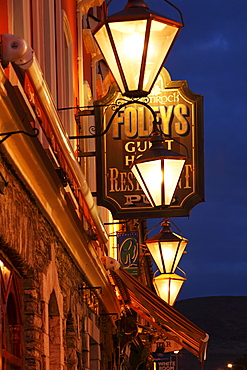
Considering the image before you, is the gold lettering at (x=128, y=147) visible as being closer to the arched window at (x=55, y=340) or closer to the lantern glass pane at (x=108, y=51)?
the arched window at (x=55, y=340)

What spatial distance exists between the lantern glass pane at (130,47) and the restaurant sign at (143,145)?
3574mm

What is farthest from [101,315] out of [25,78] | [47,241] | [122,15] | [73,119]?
[122,15]

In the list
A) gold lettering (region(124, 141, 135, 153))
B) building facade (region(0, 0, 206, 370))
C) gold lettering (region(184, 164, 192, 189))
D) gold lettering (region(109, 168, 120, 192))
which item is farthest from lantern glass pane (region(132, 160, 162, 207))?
gold lettering (region(124, 141, 135, 153))

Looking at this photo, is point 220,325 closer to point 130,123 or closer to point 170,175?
point 130,123

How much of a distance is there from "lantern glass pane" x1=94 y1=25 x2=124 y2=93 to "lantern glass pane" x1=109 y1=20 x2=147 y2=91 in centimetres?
7

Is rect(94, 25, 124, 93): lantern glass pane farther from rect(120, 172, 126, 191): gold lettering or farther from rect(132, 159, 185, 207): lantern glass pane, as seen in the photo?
rect(120, 172, 126, 191): gold lettering

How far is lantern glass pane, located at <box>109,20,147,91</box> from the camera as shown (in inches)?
294

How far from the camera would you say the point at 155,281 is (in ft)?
55.1

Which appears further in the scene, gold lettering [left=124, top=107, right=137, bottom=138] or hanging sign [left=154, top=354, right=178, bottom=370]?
hanging sign [left=154, top=354, right=178, bottom=370]

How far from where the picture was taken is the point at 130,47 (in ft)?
24.6

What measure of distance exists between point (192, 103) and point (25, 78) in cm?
382

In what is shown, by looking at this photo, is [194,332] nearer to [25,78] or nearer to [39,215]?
[39,215]

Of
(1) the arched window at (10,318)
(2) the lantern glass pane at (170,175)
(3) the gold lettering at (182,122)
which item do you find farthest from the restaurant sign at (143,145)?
(1) the arched window at (10,318)

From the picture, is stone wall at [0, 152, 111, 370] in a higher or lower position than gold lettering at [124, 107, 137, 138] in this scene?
lower
